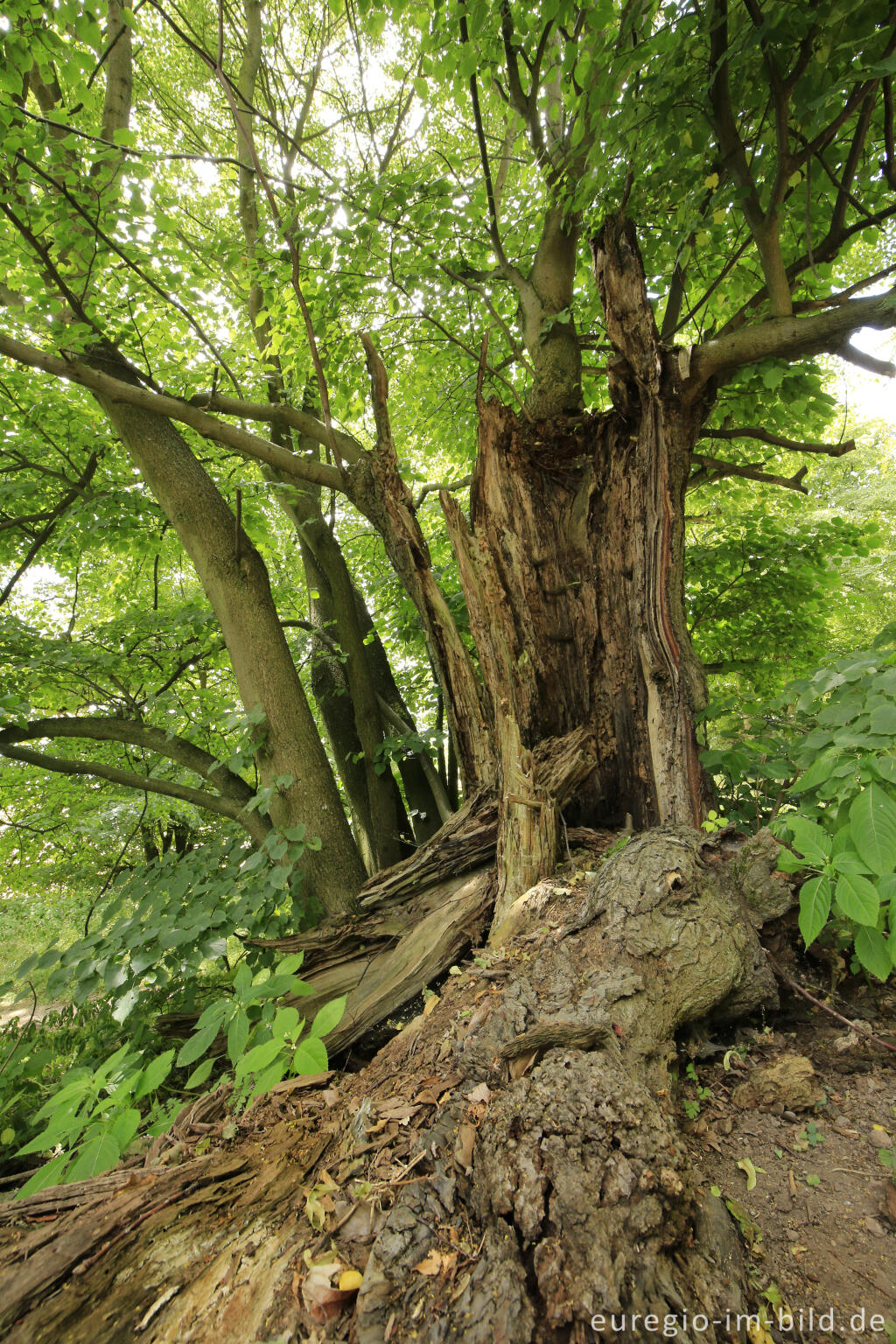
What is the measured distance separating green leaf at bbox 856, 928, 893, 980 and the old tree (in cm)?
33

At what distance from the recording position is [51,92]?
15.6ft

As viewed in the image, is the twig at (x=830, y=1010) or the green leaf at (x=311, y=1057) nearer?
the green leaf at (x=311, y=1057)

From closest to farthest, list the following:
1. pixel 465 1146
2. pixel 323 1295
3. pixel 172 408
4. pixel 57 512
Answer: pixel 323 1295
pixel 465 1146
pixel 172 408
pixel 57 512

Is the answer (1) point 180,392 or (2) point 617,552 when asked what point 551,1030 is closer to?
(2) point 617,552

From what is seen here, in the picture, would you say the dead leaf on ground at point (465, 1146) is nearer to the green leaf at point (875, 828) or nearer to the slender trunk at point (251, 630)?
the green leaf at point (875, 828)

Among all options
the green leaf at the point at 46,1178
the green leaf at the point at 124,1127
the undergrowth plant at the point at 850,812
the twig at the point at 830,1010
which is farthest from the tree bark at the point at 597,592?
the green leaf at the point at 46,1178

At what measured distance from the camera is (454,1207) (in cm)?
104

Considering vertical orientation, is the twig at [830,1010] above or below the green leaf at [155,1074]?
below

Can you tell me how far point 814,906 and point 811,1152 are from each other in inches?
20.7

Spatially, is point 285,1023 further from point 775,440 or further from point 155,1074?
point 775,440

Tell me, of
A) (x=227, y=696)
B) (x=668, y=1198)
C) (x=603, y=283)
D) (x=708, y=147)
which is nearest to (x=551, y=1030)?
(x=668, y=1198)

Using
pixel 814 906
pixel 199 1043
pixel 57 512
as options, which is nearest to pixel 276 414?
pixel 57 512

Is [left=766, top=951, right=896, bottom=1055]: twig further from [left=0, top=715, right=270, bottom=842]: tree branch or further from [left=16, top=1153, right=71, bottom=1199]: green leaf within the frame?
[left=0, top=715, right=270, bottom=842]: tree branch

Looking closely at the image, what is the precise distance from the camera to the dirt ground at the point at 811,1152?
100cm
